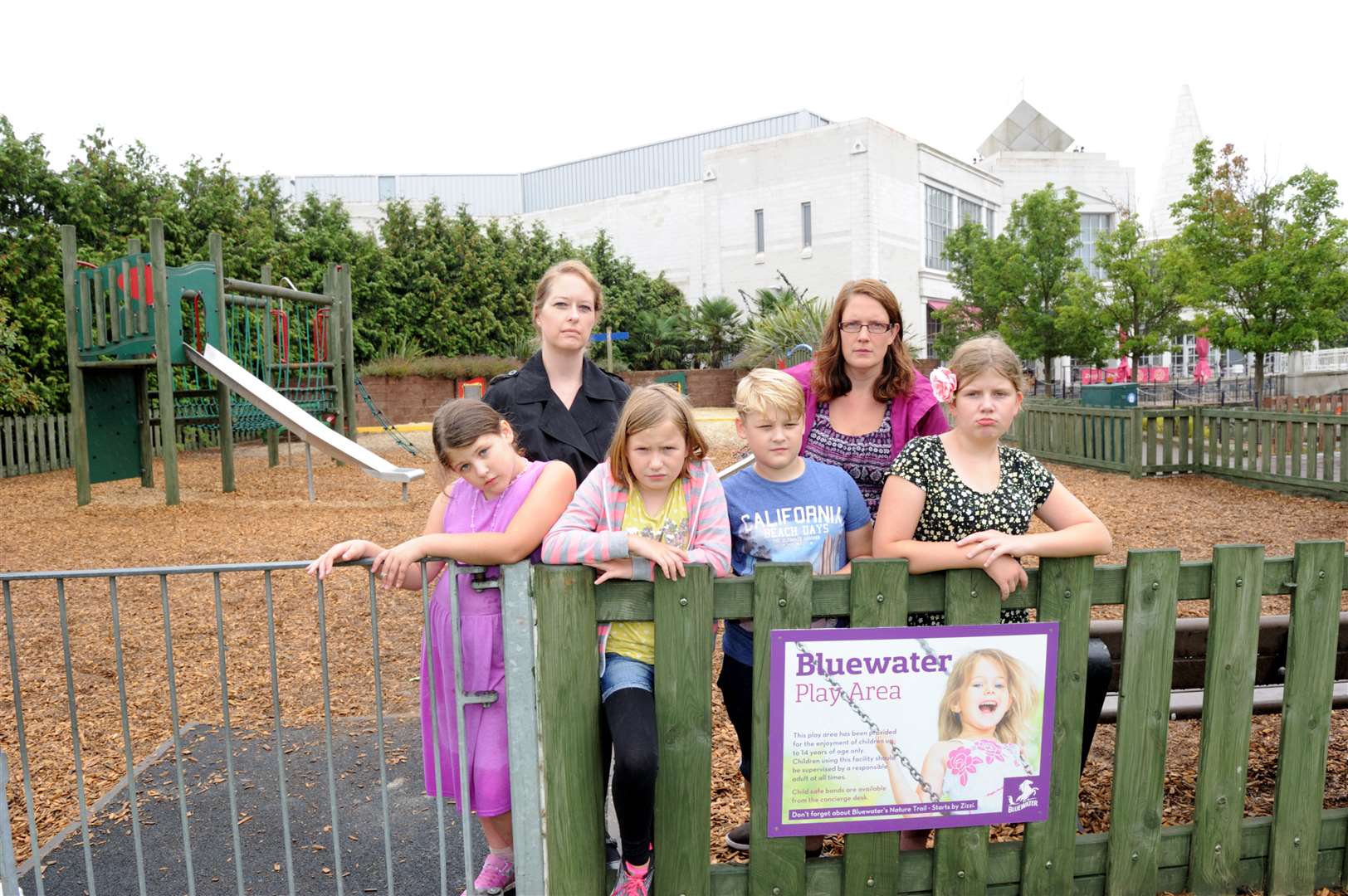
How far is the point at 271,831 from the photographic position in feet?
10.6

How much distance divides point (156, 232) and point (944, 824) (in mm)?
11031

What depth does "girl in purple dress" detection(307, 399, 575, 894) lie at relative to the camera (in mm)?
2465

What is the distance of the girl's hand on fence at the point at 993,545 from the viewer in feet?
7.44

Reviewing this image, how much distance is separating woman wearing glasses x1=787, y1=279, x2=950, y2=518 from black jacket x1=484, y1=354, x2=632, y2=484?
2.09 ft

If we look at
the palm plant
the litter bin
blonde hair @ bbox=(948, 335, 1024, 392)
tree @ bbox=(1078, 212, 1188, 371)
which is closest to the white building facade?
the palm plant

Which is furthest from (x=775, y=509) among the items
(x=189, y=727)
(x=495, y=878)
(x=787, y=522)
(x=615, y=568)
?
(x=189, y=727)

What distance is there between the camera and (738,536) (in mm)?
2574

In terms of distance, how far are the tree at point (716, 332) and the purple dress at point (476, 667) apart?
28933mm

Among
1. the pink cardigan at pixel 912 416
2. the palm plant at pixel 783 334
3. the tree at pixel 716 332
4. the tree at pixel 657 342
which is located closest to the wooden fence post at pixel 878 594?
the pink cardigan at pixel 912 416

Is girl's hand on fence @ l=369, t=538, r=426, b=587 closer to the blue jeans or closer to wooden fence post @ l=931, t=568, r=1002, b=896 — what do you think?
the blue jeans

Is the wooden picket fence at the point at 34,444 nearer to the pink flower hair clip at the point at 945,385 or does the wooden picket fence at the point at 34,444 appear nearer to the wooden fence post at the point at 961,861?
the pink flower hair clip at the point at 945,385

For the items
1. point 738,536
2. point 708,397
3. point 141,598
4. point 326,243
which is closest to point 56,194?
point 326,243

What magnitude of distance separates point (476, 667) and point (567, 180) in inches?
1795

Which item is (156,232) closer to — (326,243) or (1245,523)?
(1245,523)
